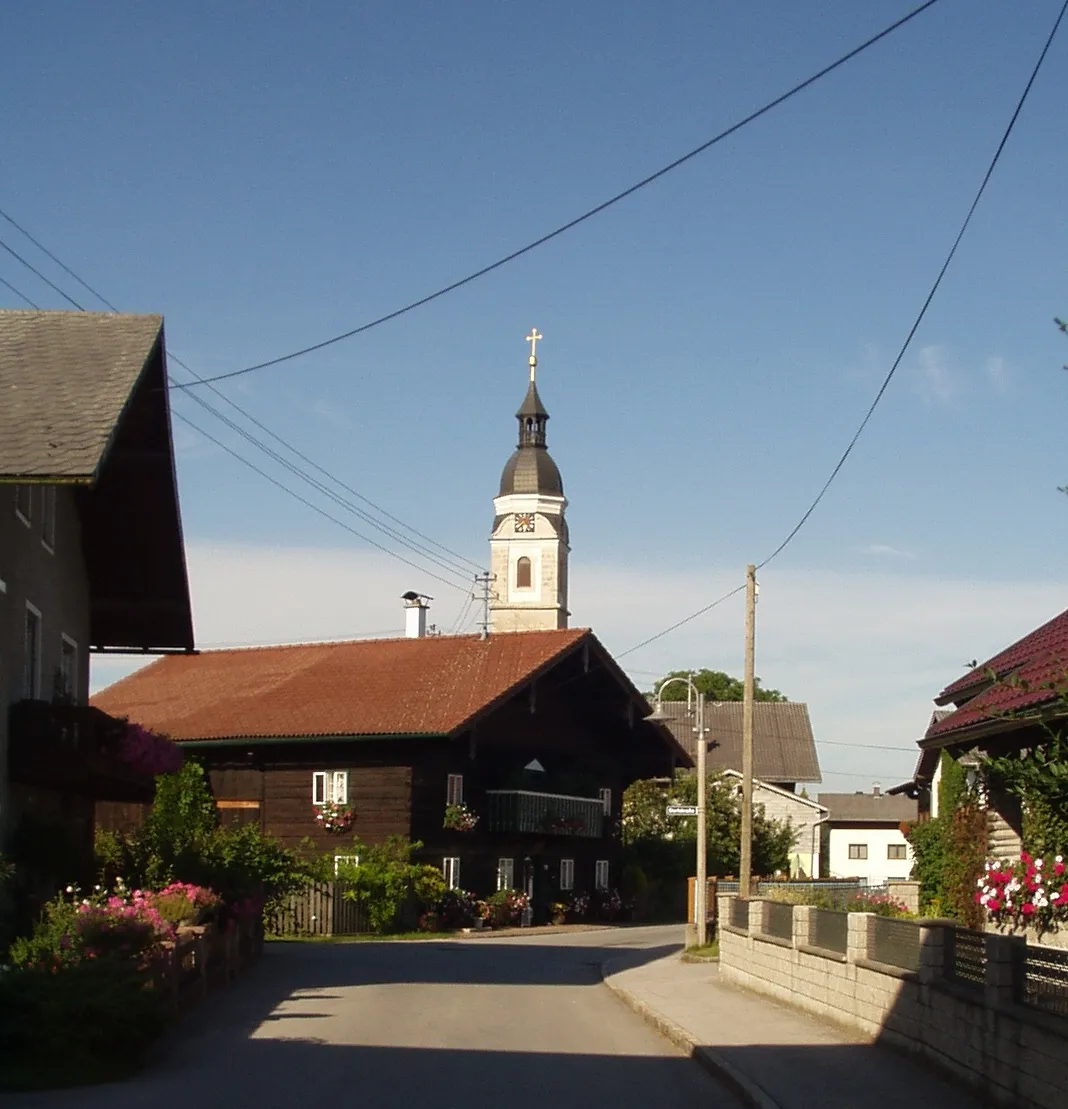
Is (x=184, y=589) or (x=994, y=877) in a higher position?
(x=184, y=589)

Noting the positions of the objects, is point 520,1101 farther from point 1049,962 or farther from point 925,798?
point 925,798

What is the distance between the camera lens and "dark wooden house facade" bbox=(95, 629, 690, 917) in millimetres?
44188

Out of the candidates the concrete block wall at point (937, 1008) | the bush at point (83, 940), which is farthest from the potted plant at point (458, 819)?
the bush at point (83, 940)

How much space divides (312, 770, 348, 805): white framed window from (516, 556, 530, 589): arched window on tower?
56.4m

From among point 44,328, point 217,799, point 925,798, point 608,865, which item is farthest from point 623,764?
point 44,328

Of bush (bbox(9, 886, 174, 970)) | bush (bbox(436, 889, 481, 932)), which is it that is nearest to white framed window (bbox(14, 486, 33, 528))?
Result: bush (bbox(9, 886, 174, 970))

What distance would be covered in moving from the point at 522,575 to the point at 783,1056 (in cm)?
8614

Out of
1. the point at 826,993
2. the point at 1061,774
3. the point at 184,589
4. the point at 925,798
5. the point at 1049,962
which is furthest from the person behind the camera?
the point at 925,798

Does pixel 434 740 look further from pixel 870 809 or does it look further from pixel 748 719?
pixel 870 809

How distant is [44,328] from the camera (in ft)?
72.2

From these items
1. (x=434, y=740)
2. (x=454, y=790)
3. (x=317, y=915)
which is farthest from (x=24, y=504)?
(x=454, y=790)

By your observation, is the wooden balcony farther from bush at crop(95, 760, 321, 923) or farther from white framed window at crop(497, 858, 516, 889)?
white framed window at crop(497, 858, 516, 889)

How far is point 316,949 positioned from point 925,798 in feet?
82.3

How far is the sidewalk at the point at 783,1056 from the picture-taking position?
1302cm
